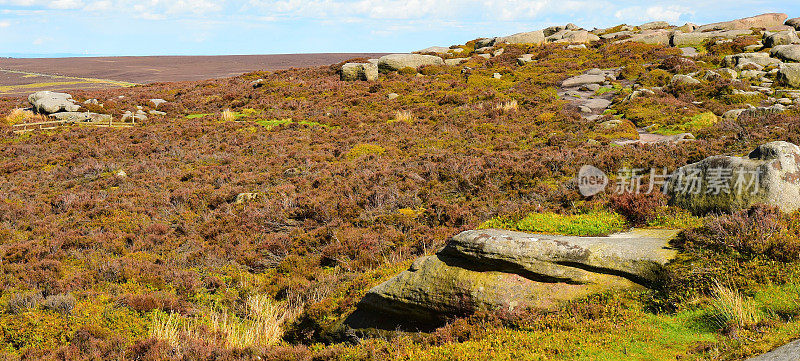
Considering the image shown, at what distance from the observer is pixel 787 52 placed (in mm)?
31906

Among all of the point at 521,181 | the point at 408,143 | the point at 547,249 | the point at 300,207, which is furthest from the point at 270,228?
the point at 408,143

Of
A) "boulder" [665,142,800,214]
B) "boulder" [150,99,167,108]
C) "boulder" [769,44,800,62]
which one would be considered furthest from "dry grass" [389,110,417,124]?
"boulder" [769,44,800,62]

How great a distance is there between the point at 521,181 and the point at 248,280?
9.03m

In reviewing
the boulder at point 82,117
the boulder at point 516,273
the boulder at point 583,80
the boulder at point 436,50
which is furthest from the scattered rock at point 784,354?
the boulder at point 436,50

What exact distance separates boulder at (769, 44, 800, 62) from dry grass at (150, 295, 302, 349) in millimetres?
37274

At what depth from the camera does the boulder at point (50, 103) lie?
1409 inches

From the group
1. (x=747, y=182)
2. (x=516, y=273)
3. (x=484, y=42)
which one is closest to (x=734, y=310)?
(x=516, y=273)

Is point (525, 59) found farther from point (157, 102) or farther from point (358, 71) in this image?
point (157, 102)

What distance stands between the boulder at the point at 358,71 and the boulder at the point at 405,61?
1441 millimetres

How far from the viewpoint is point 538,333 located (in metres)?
6.17

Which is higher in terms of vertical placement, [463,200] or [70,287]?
[463,200]

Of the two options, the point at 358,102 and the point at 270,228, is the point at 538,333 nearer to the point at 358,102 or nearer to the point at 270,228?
the point at 270,228

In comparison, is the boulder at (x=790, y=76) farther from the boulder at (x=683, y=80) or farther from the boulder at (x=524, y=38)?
the boulder at (x=524, y=38)

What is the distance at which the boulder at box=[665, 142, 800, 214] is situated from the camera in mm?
8305
